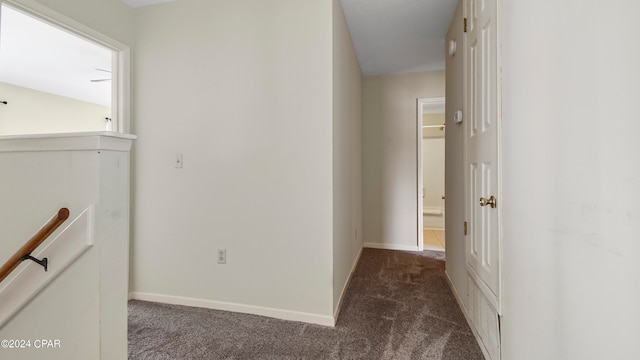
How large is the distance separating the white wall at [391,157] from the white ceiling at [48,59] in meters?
3.17

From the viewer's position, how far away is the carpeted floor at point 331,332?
1.58 m

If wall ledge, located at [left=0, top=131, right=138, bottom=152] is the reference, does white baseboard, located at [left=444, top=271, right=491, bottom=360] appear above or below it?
below

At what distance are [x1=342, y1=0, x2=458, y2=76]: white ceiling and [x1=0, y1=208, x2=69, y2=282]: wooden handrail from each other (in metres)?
2.41

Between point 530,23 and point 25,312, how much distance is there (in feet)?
7.79

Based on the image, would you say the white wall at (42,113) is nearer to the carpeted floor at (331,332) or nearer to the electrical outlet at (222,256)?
the carpeted floor at (331,332)

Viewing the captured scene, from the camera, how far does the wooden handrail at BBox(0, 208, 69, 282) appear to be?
3.51 feet

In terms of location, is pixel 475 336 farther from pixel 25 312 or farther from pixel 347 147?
pixel 25 312

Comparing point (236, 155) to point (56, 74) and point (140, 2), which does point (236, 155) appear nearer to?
point (140, 2)

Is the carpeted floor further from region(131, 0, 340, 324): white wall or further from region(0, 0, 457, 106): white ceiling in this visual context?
region(0, 0, 457, 106): white ceiling

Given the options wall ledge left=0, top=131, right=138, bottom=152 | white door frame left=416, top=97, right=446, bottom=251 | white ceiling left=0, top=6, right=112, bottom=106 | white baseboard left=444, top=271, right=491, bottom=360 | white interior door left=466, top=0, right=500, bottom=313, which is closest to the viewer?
wall ledge left=0, top=131, right=138, bottom=152

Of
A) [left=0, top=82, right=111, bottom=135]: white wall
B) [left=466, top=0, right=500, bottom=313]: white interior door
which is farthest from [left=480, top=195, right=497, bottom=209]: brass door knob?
[left=0, top=82, right=111, bottom=135]: white wall

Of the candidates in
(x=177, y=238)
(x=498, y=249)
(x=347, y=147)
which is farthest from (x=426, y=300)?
(x=177, y=238)

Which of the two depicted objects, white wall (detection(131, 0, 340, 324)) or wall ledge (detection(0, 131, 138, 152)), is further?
white wall (detection(131, 0, 340, 324))

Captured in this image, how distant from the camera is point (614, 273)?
0.61 meters
